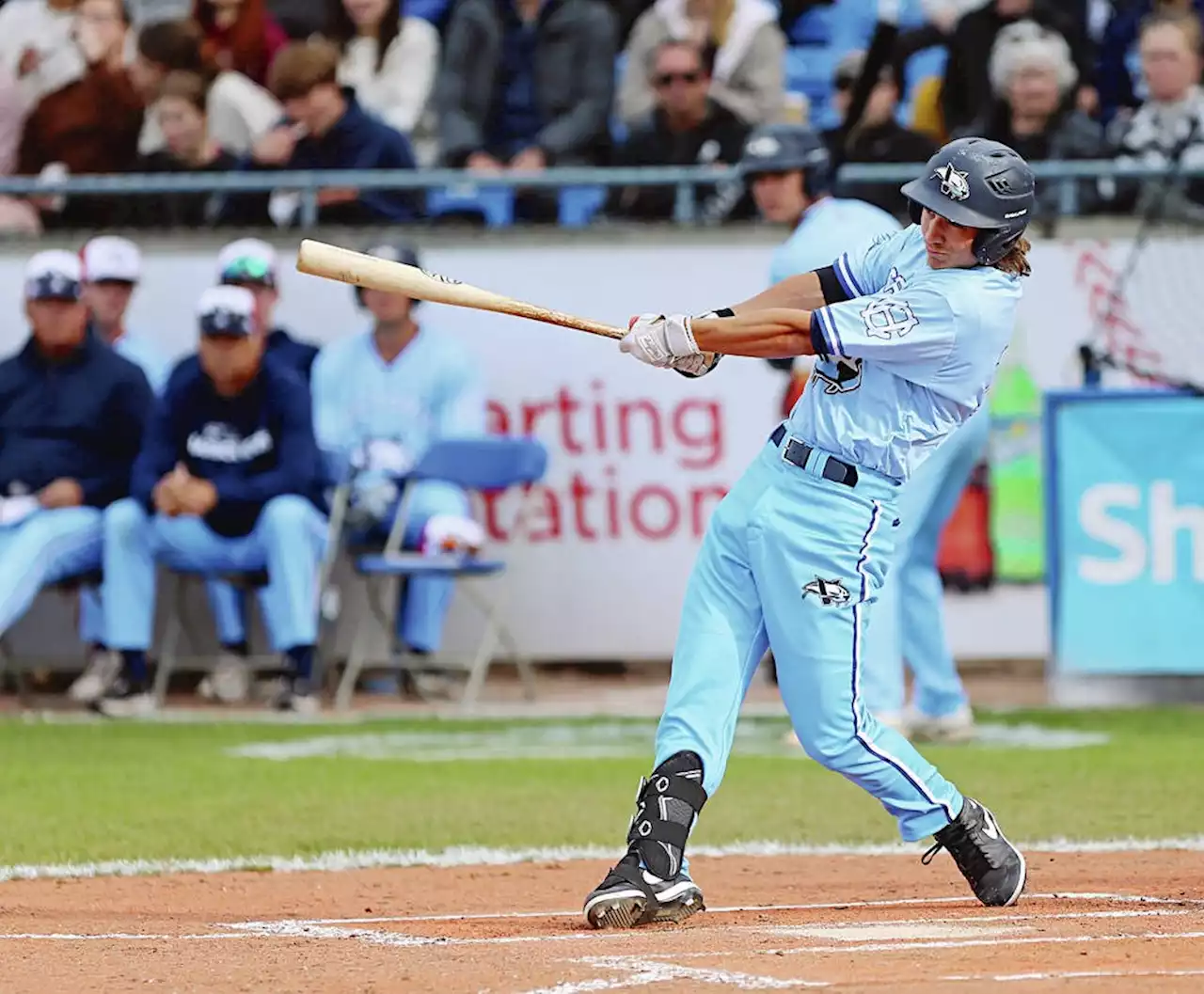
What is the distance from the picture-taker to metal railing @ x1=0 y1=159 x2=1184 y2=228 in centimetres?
1222

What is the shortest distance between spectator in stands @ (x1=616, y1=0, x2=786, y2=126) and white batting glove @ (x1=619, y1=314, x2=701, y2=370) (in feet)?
23.6

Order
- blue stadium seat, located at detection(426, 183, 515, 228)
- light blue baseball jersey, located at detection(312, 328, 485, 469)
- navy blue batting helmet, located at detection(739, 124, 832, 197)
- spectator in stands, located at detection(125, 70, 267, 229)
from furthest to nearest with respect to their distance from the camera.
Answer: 1. blue stadium seat, located at detection(426, 183, 515, 228)
2. spectator in stands, located at detection(125, 70, 267, 229)
3. light blue baseball jersey, located at detection(312, 328, 485, 469)
4. navy blue batting helmet, located at detection(739, 124, 832, 197)

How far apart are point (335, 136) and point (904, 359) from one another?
7785mm

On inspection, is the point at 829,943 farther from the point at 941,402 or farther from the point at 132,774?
the point at 132,774

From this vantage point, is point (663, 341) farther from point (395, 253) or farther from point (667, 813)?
point (395, 253)

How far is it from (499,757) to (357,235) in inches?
155

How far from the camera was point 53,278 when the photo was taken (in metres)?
11.9

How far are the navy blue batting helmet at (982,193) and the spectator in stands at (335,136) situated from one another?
7212mm

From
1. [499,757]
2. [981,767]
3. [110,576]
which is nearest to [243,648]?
[110,576]

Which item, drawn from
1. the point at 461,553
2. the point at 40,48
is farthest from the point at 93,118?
the point at 461,553

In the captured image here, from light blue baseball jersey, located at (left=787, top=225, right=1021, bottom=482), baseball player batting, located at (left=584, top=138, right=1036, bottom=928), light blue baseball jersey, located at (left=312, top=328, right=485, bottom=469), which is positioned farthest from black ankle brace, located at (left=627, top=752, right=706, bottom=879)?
light blue baseball jersey, located at (left=312, top=328, right=485, bottom=469)

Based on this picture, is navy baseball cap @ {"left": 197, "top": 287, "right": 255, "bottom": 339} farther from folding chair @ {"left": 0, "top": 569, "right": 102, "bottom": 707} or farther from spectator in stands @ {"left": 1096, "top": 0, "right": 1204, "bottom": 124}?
spectator in stands @ {"left": 1096, "top": 0, "right": 1204, "bottom": 124}

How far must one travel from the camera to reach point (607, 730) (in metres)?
10.9

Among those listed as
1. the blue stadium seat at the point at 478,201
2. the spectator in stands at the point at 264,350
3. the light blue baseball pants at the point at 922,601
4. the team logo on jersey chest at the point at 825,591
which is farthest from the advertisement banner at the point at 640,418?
the team logo on jersey chest at the point at 825,591
